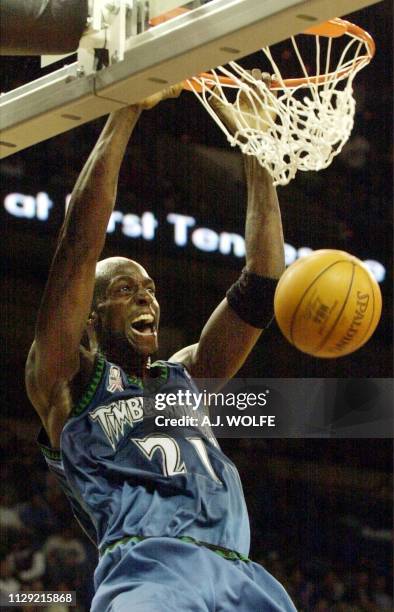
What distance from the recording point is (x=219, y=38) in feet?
7.87

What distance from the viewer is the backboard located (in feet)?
7.64

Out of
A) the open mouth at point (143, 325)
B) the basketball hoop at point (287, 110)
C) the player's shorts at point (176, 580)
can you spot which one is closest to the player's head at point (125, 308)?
the open mouth at point (143, 325)

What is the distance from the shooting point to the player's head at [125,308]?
3.28m

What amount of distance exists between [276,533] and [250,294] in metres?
3.95

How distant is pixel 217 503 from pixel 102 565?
1.09 feet

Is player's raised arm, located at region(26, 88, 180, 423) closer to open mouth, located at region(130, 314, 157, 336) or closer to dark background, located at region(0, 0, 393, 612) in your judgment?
open mouth, located at region(130, 314, 157, 336)

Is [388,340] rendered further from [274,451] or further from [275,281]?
[275,281]

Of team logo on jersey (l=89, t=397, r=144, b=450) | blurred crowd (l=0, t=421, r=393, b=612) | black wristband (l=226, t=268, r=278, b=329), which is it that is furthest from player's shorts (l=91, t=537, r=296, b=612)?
blurred crowd (l=0, t=421, r=393, b=612)

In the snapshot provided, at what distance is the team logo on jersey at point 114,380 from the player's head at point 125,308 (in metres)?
0.10

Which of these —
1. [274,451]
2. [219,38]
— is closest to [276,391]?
[274,451]

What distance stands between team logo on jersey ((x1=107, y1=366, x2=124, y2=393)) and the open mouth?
140 mm

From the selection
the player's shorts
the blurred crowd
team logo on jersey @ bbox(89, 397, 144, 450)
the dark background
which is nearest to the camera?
the player's shorts

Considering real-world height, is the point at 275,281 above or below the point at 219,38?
below
